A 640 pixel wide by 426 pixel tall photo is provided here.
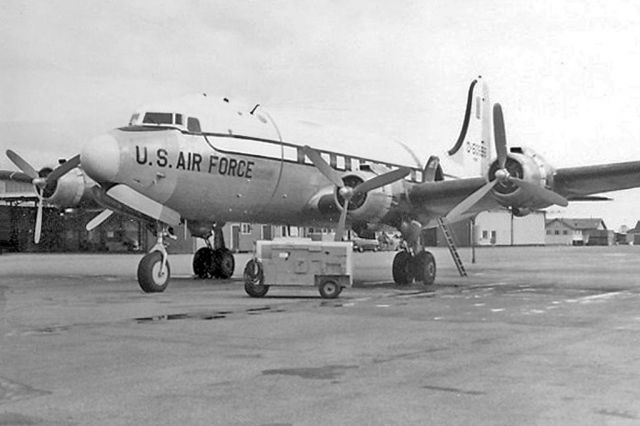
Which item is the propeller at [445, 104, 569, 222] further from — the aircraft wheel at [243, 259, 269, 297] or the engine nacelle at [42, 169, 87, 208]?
the engine nacelle at [42, 169, 87, 208]

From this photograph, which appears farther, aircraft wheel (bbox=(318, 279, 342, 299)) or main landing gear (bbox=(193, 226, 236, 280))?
main landing gear (bbox=(193, 226, 236, 280))

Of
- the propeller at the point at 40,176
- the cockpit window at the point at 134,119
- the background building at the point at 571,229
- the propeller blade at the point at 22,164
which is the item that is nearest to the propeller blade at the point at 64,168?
the propeller at the point at 40,176

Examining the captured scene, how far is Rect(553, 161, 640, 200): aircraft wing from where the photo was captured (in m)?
18.5

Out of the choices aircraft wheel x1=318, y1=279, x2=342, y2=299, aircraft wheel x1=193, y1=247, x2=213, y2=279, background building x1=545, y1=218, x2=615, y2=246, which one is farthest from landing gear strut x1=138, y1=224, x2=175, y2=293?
background building x1=545, y1=218, x2=615, y2=246

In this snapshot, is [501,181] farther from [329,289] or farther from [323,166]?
[329,289]

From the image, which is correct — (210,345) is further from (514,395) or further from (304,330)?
(514,395)

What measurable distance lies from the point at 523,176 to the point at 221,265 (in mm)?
9975

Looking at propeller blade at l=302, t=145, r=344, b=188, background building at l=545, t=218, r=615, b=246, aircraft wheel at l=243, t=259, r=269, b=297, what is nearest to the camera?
aircraft wheel at l=243, t=259, r=269, b=297

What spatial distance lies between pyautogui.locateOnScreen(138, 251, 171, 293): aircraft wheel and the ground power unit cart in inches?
102

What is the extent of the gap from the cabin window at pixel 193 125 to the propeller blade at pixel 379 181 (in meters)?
4.55

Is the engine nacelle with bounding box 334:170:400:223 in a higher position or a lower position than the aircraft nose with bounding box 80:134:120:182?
lower

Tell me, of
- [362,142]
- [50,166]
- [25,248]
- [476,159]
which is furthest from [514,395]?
[25,248]

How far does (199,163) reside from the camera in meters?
18.1

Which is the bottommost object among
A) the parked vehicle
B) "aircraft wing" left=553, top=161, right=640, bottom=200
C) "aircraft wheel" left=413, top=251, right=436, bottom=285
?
"aircraft wheel" left=413, top=251, right=436, bottom=285
